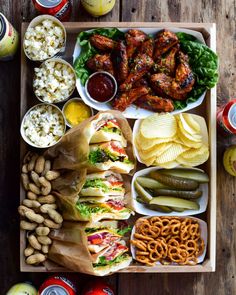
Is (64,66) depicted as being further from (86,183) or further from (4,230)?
(4,230)

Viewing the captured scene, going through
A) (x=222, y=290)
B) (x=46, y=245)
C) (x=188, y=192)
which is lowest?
(x=222, y=290)

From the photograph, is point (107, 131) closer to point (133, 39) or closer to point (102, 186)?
point (102, 186)

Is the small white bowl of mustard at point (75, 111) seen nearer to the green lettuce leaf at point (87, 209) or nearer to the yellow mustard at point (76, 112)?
the yellow mustard at point (76, 112)

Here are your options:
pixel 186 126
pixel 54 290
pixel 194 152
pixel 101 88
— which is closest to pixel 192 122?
pixel 186 126

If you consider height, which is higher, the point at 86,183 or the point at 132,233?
the point at 86,183

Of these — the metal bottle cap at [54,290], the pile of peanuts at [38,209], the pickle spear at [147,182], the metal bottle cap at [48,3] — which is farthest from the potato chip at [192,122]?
the metal bottle cap at [54,290]

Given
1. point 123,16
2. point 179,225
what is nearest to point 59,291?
point 179,225

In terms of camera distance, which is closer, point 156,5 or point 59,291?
point 59,291
